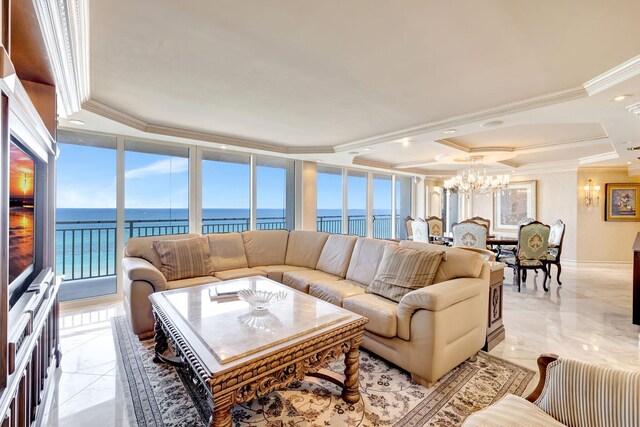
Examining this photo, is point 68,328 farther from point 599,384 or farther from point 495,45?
point 495,45

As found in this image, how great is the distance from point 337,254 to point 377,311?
144cm

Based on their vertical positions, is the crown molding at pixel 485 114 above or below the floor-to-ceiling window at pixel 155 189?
above

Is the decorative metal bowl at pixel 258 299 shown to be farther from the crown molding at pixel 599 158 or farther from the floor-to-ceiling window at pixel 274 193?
the crown molding at pixel 599 158

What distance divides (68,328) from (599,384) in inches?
161

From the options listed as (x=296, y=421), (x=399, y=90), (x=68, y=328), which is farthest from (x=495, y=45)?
(x=68, y=328)

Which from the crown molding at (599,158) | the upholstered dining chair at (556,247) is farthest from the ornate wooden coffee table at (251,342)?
the crown molding at (599,158)

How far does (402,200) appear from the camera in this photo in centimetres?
811

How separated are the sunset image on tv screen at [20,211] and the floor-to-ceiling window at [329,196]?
15.9 ft

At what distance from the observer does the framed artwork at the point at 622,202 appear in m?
6.09

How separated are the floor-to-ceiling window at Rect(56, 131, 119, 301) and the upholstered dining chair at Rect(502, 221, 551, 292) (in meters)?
5.94

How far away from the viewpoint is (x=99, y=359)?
2.35m

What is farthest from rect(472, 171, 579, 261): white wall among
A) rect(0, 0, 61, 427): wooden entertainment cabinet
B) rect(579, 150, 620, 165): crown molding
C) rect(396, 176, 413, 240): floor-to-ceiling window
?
rect(0, 0, 61, 427): wooden entertainment cabinet

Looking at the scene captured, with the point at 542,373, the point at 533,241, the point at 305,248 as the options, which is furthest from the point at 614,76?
the point at 305,248

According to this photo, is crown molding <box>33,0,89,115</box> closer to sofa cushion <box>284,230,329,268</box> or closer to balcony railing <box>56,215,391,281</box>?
balcony railing <box>56,215,391,281</box>
